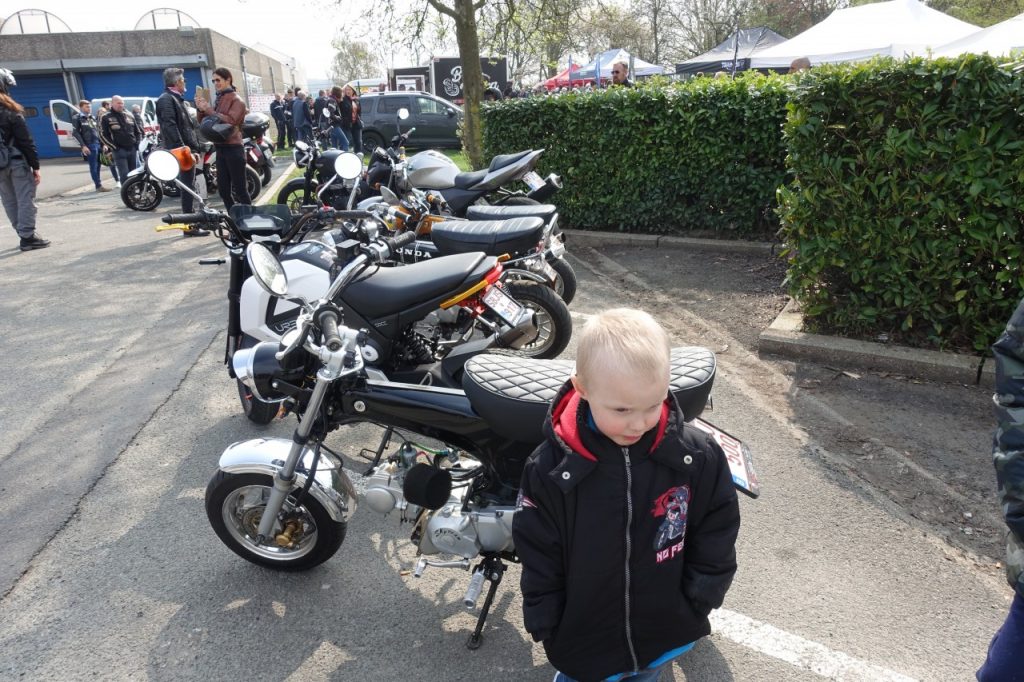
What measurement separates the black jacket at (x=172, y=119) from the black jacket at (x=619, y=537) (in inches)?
383

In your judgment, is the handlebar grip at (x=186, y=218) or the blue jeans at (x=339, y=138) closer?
the handlebar grip at (x=186, y=218)

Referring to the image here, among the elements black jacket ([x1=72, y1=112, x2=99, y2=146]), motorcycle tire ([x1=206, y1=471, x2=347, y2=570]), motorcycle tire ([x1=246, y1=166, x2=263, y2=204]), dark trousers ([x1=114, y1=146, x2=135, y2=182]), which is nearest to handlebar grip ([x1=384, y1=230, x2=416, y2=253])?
motorcycle tire ([x1=206, y1=471, x2=347, y2=570])

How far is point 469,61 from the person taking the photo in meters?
11.9

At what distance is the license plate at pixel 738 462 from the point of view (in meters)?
2.25

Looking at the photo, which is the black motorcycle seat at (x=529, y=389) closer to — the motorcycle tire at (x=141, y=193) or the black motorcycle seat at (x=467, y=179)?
the black motorcycle seat at (x=467, y=179)

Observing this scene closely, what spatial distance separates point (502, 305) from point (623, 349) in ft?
7.76

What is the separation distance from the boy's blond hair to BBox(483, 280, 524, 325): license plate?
2226 mm

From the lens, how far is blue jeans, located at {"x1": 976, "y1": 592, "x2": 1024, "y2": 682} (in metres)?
1.61

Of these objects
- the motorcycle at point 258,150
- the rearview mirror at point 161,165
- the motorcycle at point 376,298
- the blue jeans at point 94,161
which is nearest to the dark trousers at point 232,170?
the motorcycle at point 258,150

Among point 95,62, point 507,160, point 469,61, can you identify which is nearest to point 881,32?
point 469,61

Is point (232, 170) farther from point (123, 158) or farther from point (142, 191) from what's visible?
point (123, 158)

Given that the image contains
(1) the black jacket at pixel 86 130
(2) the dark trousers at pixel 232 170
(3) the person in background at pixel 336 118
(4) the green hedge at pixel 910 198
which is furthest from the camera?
(3) the person in background at pixel 336 118

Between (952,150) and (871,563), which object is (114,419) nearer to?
(871,563)

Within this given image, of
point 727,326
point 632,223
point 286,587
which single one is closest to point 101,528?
point 286,587
